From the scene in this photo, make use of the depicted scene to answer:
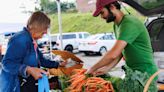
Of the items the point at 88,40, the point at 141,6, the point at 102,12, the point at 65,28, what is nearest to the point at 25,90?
the point at 102,12

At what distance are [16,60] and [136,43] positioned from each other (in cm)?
98

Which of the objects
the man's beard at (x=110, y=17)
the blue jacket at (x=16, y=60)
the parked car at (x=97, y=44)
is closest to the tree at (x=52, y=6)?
the parked car at (x=97, y=44)

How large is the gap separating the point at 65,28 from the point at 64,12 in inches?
258

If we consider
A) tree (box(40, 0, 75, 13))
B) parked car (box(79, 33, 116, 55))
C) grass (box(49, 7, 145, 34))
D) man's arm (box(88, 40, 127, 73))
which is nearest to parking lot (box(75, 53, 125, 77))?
man's arm (box(88, 40, 127, 73))

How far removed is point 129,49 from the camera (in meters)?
3.08

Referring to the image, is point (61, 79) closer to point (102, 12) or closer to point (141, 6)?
point (102, 12)

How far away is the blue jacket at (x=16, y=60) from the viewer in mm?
→ 3047

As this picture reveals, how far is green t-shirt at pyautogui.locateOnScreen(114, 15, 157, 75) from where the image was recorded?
9.84 ft

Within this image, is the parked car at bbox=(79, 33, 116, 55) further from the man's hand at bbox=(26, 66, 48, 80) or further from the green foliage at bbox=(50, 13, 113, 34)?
the man's hand at bbox=(26, 66, 48, 80)

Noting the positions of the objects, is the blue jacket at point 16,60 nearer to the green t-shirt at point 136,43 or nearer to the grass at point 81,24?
the green t-shirt at point 136,43

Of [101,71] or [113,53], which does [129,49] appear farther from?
[101,71]

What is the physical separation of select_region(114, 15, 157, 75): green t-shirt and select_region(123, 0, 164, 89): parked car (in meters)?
1.53

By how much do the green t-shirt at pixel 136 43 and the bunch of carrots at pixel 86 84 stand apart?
0.31 meters

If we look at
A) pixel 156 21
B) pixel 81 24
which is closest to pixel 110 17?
pixel 156 21
